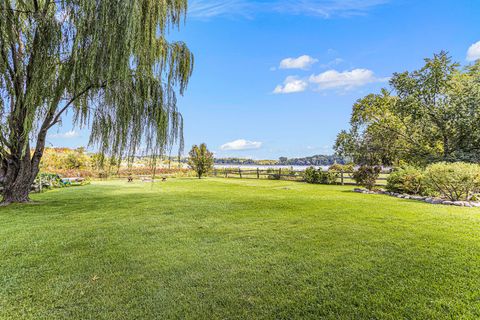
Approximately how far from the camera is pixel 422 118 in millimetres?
14102

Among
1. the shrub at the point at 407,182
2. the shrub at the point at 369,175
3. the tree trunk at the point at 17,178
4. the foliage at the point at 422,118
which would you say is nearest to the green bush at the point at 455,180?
the shrub at the point at 407,182

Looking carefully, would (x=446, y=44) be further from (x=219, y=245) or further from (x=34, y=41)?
(x=34, y=41)

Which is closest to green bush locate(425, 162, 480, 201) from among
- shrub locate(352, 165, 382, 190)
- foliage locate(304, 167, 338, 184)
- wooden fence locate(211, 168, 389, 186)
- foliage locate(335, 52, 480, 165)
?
shrub locate(352, 165, 382, 190)

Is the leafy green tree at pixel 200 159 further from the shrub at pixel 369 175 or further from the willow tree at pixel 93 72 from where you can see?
the willow tree at pixel 93 72

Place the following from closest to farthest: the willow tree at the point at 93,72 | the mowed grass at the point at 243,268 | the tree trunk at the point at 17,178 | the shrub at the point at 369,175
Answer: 1. the mowed grass at the point at 243,268
2. the willow tree at the point at 93,72
3. the tree trunk at the point at 17,178
4. the shrub at the point at 369,175

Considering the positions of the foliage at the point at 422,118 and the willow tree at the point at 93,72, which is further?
the foliage at the point at 422,118

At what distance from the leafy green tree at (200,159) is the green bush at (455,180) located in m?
16.7

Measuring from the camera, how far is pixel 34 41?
4.96 metres

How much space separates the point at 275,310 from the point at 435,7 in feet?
35.0

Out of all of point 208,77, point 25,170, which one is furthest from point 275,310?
point 25,170

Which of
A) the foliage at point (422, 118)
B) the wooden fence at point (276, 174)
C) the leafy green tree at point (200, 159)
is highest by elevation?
the foliage at point (422, 118)

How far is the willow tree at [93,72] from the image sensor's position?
440cm

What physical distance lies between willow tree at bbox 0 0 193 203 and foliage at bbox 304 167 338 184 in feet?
42.8

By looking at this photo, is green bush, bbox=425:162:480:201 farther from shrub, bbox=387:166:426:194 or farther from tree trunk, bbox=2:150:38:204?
tree trunk, bbox=2:150:38:204
